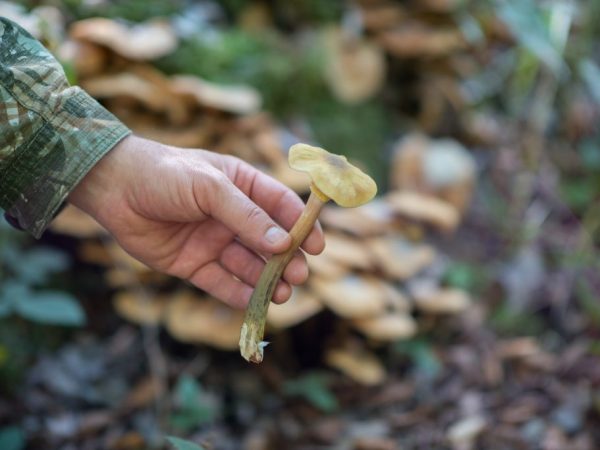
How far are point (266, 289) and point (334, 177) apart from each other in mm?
394

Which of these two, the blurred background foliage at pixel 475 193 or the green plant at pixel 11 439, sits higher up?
the blurred background foliage at pixel 475 193

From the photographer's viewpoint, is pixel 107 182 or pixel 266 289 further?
pixel 107 182

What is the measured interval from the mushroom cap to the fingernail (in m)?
0.18

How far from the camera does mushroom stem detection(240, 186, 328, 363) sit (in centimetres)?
160

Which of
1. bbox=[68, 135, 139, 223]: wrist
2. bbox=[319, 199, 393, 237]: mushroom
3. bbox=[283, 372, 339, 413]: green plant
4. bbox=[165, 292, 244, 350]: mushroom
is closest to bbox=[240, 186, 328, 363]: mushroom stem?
bbox=[68, 135, 139, 223]: wrist

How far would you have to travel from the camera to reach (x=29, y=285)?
10.0 ft

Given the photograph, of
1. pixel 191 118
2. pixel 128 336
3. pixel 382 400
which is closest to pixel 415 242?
pixel 382 400

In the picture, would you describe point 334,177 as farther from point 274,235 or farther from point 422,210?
point 422,210

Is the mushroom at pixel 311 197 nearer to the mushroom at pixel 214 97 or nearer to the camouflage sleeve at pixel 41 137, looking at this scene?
the camouflage sleeve at pixel 41 137

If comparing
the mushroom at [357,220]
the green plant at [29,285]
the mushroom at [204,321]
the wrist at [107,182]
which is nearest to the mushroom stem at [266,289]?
the wrist at [107,182]

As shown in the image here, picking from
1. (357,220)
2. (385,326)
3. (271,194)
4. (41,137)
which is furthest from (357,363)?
(41,137)

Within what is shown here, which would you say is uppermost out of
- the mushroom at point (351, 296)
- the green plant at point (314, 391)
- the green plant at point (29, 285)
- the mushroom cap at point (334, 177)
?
the mushroom cap at point (334, 177)

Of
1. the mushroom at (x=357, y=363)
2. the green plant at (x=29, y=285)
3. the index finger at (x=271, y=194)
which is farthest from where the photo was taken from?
the mushroom at (x=357, y=363)

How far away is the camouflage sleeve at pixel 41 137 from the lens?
1651 mm
